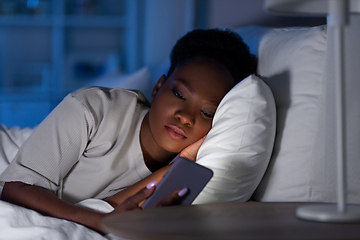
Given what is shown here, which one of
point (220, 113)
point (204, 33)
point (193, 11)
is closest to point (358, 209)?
point (220, 113)

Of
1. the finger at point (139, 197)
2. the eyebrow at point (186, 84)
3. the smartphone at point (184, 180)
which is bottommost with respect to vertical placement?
the finger at point (139, 197)

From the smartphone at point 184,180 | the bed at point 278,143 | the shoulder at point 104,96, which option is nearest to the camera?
the smartphone at point 184,180

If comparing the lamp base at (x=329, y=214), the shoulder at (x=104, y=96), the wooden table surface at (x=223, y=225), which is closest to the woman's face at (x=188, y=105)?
the shoulder at (x=104, y=96)

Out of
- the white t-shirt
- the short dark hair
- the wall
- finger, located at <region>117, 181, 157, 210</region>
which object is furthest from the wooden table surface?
the wall

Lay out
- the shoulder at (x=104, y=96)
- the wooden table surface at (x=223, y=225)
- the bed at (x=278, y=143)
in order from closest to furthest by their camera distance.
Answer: the wooden table surface at (x=223, y=225), the bed at (x=278, y=143), the shoulder at (x=104, y=96)

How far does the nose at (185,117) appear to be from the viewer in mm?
1016

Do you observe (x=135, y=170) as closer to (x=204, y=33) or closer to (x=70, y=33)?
(x=204, y=33)

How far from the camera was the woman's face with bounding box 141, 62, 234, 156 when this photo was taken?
104cm

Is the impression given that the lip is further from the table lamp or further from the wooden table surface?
the table lamp

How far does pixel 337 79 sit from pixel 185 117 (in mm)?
499

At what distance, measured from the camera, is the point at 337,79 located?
565mm

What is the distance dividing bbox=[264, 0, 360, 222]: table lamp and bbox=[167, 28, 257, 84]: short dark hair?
0.55 m

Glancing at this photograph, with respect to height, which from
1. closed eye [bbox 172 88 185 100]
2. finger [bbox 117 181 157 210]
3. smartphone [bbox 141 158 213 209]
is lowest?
finger [bbox 117 181 157 210]

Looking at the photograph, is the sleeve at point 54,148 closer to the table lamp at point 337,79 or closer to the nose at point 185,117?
the nose at point 185,117
